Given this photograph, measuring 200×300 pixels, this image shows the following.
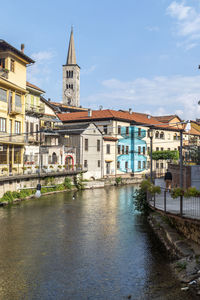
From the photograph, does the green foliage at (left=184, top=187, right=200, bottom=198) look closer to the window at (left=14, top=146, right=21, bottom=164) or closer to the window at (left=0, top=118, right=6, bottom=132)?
the window at (left=0, top=118, right=6, bottom=132)

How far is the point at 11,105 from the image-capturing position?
1522 inches

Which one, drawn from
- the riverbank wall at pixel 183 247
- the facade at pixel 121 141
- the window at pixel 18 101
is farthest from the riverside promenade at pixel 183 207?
the facade at pixel 121 141

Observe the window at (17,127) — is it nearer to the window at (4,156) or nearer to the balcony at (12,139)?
the balcony at (12,139)

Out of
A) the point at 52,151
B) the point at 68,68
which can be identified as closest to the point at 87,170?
the point at 52,151

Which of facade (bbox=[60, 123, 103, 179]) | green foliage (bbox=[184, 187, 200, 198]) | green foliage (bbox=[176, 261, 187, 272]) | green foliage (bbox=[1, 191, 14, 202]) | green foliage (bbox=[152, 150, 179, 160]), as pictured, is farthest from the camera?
green foliage (bbox=[152, 150, 179, 160])

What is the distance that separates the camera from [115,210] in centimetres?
3219

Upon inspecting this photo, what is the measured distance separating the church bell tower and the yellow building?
264 feet

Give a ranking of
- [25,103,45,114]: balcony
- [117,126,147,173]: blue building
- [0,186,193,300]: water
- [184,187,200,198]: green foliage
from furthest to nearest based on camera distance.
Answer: [117,126,147,173]: blue building, [25,103,45,114]: balcony, [184,187,200,198]: green foliage, [0,186,193,300]: water

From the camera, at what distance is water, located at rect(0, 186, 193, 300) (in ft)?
43.6

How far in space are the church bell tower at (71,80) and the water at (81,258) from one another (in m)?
95.4

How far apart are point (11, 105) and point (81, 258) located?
25.4 metres

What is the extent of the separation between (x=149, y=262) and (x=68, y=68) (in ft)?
369

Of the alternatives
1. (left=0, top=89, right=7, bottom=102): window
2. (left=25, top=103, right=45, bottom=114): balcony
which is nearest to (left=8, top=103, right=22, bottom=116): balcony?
(left=0, top=89, right=7, bottom=102): window

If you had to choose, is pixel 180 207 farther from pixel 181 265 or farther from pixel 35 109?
pixel 35 109
